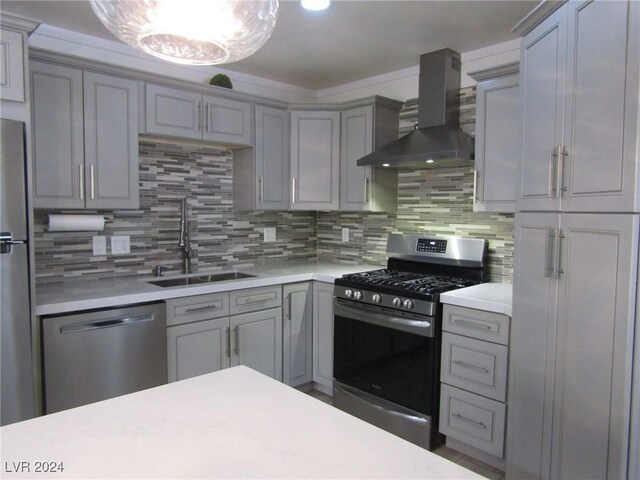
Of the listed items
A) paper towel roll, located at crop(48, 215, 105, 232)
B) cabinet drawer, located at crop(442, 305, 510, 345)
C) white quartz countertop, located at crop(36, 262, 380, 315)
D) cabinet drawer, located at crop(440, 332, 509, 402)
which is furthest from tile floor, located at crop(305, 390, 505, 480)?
paper towel roll, located at crop(48, 215, 105, 232)

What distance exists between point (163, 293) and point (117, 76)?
4.30 ft

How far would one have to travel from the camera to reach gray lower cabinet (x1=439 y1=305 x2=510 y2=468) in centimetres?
226

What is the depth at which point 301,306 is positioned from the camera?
3.21 m

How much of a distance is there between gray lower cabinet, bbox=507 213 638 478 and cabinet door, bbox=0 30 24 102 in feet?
7.73

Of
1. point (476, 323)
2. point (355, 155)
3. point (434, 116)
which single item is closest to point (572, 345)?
point (476, 323)

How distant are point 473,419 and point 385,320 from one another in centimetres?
71

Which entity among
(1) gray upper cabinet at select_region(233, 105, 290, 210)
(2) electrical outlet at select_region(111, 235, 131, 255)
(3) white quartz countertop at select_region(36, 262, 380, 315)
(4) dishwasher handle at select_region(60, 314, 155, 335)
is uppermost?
(1) gray upper cabinet at select_region(233, 105, 290, 210)

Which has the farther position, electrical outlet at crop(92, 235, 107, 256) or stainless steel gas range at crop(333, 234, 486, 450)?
electrical outlet at crop(92, 235, 107, 256)

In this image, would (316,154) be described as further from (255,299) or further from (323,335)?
(323,335)

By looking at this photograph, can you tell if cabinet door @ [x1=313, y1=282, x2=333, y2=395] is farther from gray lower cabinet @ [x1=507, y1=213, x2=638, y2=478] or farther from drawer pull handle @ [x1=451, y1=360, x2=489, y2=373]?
gray lower cabinet @ [x1=507, y1=213, x2=638, y2=478]

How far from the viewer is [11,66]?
194 centimetres

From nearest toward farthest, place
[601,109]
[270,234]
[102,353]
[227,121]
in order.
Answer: [601,109], [102,353], [227,121], [270,234]

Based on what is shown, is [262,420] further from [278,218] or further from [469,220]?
[278,218]

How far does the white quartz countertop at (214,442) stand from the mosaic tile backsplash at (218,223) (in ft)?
6.39
